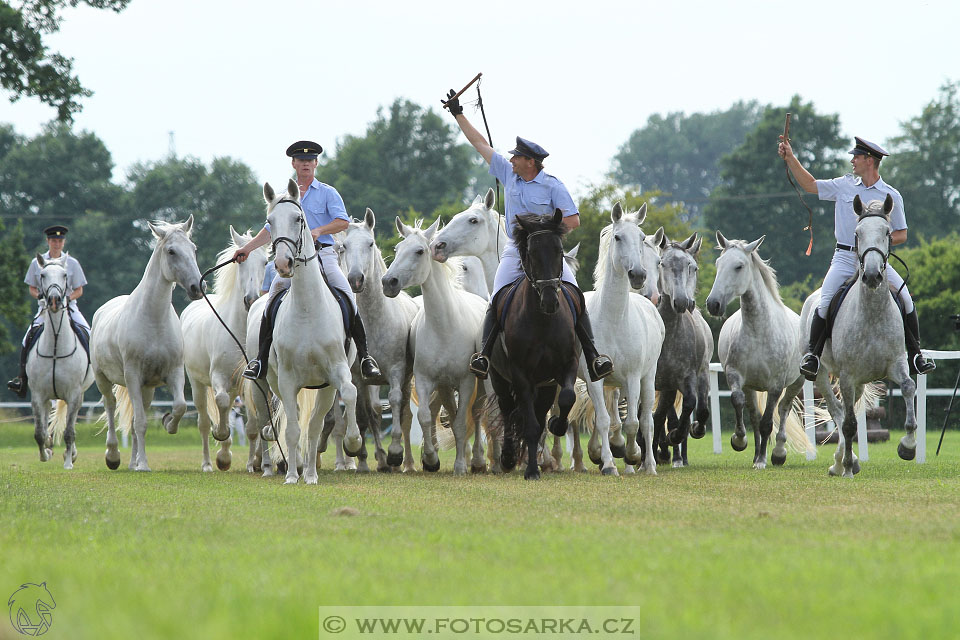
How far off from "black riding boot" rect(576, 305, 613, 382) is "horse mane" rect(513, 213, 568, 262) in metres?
0.95

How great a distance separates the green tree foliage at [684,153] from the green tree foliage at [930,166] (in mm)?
31551

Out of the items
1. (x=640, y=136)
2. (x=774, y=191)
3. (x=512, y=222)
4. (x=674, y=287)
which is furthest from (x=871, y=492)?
(x=640, y=136)

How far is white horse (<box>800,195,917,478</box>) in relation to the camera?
1038 cm

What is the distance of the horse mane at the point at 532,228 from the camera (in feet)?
33.4

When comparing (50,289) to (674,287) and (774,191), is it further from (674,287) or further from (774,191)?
(774,191)

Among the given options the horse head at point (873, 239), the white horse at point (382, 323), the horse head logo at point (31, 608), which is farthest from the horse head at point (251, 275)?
the horse head logo at point (31, 608)

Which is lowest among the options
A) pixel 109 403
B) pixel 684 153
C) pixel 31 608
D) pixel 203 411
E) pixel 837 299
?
pixel 31 608

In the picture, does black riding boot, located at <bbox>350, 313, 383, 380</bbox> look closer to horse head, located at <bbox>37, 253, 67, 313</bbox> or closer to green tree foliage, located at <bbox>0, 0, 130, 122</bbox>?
horse head, located at <bbox>37, 253, 67, 313</bbox>

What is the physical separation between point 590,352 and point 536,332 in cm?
72

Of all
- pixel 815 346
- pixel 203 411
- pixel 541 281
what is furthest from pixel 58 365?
pixel 815 346

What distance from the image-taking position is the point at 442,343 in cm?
1220

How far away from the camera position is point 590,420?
45.3 ft

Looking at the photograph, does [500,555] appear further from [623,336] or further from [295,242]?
[623,336]

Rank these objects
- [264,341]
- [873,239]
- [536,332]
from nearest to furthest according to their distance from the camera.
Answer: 1. [873,239]
2. [536,332]
3. [264,341]
